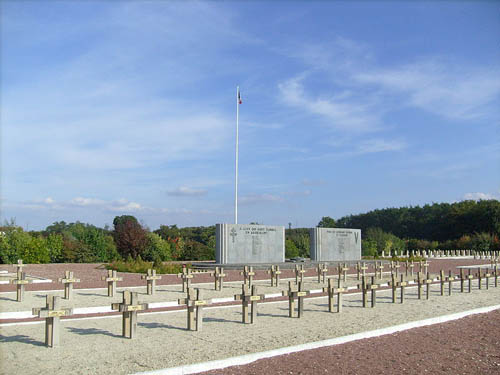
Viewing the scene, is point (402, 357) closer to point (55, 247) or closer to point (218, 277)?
point (218, 277)

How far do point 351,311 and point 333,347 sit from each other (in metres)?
4.17

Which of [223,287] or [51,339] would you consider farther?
[223,287]

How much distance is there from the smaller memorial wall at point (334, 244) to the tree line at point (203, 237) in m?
4.57

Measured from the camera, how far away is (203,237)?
54875 mm

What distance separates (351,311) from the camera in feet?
38.6

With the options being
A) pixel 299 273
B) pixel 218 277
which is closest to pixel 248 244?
pixel 299 273

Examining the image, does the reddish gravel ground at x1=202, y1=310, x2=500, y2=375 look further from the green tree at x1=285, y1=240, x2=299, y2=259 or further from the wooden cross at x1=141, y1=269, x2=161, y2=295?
the green tree at x1=285, y1=240, x2=299, y2=259

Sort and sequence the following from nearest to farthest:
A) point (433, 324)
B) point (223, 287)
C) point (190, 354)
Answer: point (190, 354) < point (433, 324) < point (223, 287)

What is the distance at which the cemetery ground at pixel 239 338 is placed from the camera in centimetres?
663

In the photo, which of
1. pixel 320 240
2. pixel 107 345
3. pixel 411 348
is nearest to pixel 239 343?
pixel 107 345

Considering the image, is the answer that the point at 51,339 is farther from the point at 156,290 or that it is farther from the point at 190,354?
the point at 156,290

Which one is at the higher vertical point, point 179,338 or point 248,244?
point 248,244

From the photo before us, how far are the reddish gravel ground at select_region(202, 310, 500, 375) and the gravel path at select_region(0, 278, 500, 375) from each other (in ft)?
0.25

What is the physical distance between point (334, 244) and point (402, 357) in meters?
24.3
